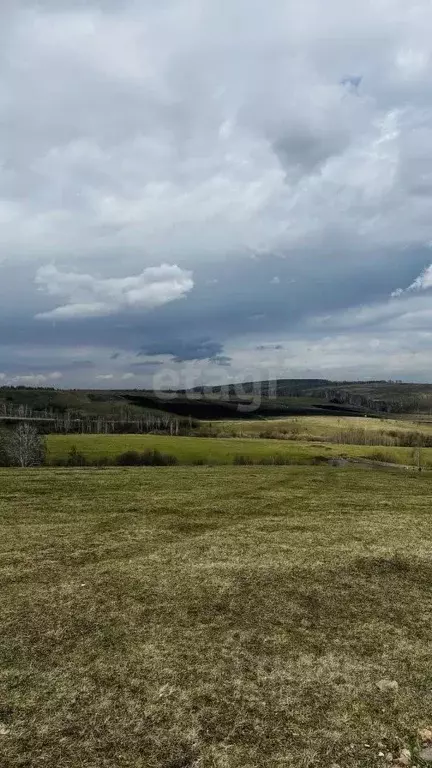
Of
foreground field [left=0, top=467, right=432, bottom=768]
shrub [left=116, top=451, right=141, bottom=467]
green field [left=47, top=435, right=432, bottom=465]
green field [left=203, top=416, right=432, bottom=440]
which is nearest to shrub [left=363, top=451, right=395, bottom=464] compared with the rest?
green field [left=47, top=435, right=432, bottom=465]

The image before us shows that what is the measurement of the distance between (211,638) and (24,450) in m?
65.1

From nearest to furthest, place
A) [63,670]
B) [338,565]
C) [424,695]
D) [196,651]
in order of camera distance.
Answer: [424,695] → [63,670] → [196,651] → [338,565]

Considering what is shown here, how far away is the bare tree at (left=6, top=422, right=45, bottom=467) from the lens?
220 feet

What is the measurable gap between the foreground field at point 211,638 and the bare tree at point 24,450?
55.5 m

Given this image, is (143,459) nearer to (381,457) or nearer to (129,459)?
(129,459)

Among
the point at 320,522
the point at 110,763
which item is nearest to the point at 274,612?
the point at 110,763

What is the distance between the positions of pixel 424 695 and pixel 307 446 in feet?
314

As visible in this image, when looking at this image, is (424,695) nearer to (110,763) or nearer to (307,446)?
(110,763)

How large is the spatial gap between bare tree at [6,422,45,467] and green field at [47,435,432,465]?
188 inches

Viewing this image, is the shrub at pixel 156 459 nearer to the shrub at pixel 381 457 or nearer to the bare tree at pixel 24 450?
the bare tree at pixel 24 450

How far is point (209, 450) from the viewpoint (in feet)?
296

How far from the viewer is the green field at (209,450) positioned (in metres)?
81.2

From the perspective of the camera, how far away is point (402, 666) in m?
6.59

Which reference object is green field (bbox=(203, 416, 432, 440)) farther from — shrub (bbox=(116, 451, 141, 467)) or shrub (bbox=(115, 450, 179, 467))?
shrub (bbox=(116, 451, 141, 467))
